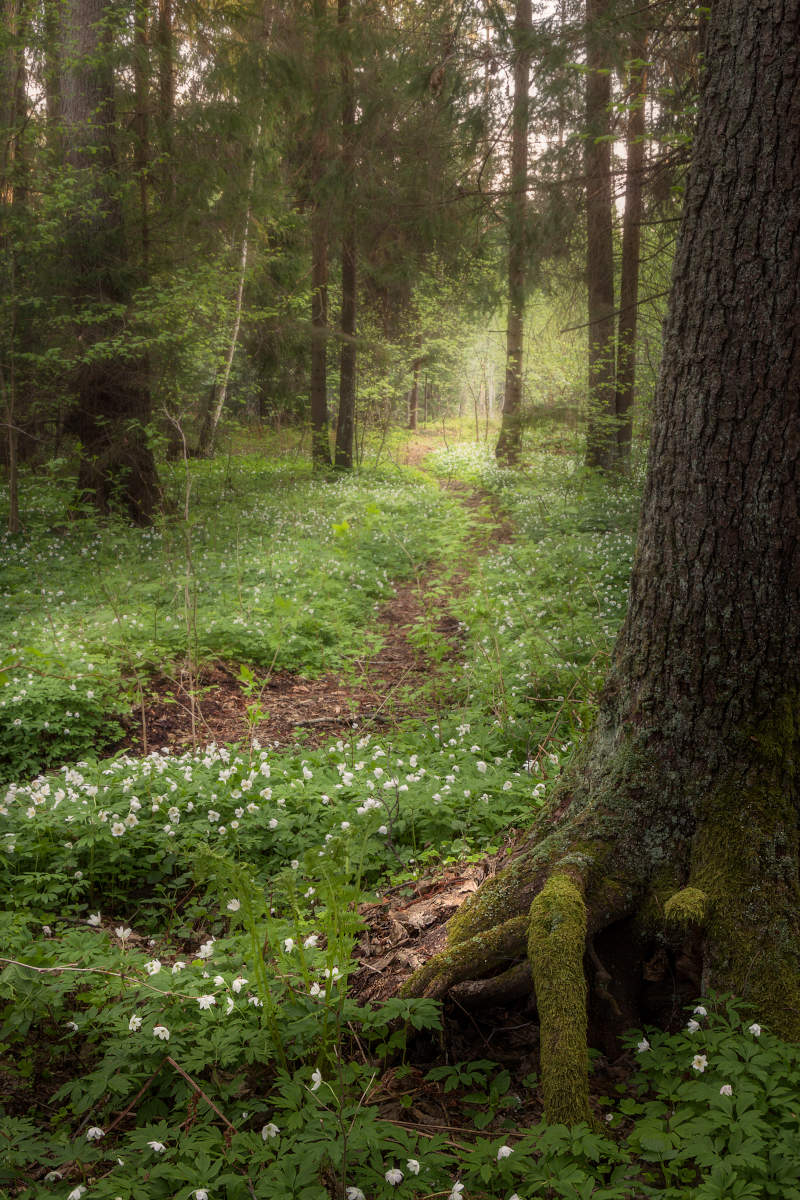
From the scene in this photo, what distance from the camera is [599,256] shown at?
1162 cm

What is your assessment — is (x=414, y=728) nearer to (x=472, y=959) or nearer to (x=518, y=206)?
(x=472, y=959)

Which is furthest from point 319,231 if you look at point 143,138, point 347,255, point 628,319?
point 628,319

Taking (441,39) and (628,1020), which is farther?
(441,39)

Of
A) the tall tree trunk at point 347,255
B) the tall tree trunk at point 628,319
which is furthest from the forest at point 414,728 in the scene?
the tall tree trunk at point 347,255

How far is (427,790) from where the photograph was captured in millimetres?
3844

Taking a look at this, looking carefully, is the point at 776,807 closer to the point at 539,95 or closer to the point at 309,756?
the point at 309,756

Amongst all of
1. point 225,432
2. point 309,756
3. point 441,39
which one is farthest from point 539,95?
point 309,756

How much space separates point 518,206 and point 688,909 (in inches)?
439

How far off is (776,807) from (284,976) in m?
1.79

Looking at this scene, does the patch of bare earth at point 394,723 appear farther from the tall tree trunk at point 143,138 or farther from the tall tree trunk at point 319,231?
the tall tree trunk at point 319,231

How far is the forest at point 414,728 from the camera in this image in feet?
6.82

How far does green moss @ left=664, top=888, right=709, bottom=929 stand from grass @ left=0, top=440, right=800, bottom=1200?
0.86ft

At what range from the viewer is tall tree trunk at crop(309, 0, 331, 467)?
13.2 metres

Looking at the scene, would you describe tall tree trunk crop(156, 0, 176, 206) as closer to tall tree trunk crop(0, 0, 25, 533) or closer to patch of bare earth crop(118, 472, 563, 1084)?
tall tree trunk crop(0, 0, 25, 533)
